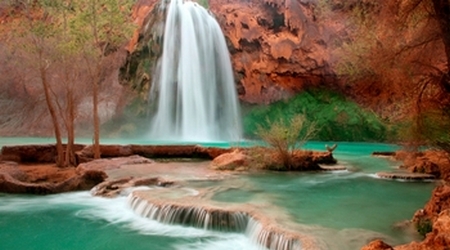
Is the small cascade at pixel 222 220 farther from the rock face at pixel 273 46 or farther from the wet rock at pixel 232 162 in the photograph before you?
the rock face at pixel 273 46

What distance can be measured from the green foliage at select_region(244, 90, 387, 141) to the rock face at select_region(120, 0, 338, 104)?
0.81 metres

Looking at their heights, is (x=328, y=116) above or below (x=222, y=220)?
above

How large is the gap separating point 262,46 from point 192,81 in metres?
5.76

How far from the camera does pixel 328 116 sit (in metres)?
27.8

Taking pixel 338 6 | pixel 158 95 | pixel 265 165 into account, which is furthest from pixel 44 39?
pixel 338 6

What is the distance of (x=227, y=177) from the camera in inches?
428

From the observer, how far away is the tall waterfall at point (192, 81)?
2586 cm

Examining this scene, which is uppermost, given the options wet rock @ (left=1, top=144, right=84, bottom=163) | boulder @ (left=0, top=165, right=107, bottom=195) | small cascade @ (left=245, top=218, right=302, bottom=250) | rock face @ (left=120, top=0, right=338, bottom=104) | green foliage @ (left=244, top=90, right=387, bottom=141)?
rock face @ (left=120, top=0, right=338, bottom=104)

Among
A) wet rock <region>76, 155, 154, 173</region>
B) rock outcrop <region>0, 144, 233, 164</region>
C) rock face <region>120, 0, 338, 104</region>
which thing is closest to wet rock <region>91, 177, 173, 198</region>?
wet rock <region>76, 155, 154, 173</region>

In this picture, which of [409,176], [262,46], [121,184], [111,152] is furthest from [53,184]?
[262,46]

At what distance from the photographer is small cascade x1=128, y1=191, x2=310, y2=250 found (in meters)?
5.42

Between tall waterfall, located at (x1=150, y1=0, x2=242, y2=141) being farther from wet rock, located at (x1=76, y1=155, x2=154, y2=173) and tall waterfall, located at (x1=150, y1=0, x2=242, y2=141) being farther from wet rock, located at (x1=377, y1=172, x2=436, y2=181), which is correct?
wet rock, located at (x1=377, y1=172, x2=436, y2=181)

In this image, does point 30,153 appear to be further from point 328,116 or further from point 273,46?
point 328,116

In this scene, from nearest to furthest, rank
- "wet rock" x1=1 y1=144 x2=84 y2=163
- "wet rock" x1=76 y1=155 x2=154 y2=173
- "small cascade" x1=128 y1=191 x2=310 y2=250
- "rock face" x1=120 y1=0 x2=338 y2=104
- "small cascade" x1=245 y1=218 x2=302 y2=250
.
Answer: "small cascade" x1=245 y1=218 x2=302 y2=250 → "small cascade" x1=128 y1=191 x2=310 y2=250 → "wet rock" x1=76 y1=155 x2=154 y2=173 → "wet rock" x1=1 y1=144 x2=84 y2=163 → "rock face" x1=120 y1=0 x2=338 y2=104
